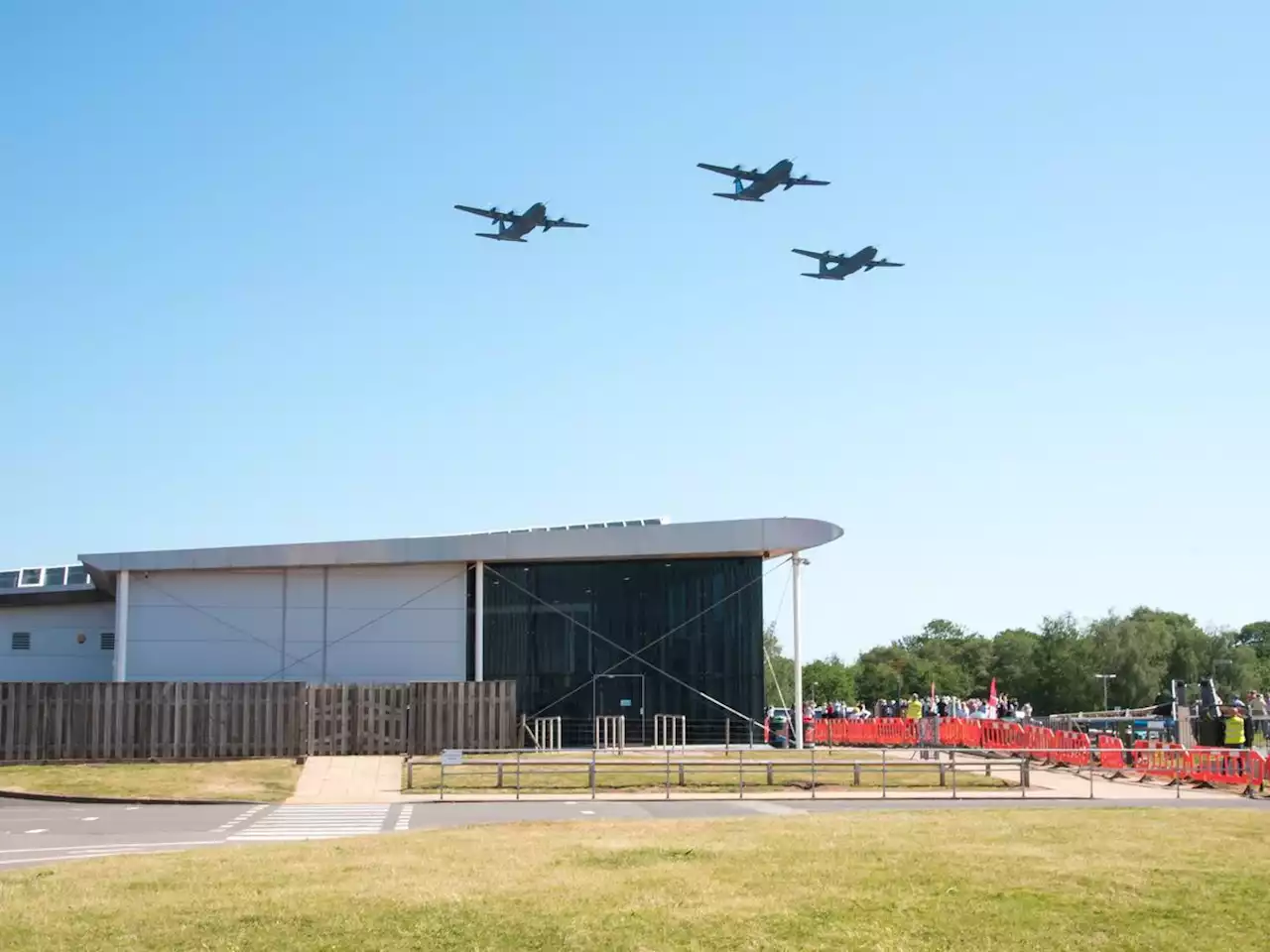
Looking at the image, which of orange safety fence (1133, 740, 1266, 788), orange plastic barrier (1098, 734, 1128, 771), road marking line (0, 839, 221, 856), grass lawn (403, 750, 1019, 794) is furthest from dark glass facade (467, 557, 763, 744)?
road marking line (0, 839, 221, 856)

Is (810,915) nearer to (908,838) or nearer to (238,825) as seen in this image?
(908,838)

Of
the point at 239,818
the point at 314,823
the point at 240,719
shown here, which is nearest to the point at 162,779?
the point at 240,719

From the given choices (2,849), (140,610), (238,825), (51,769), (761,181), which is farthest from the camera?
(761,181)

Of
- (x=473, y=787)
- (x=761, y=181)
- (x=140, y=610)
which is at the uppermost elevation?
(x=761, y=181)

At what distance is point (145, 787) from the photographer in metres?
29.2

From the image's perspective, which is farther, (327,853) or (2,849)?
(2,849)

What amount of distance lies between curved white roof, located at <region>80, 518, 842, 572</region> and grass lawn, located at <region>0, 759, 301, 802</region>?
8747 millimetres

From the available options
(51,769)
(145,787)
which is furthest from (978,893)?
(51,769)

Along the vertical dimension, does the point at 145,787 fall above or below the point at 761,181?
below

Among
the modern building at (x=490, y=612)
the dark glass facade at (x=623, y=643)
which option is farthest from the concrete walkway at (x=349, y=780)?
the dark glass facade at (x=623, y=643)

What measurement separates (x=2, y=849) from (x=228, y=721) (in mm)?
18319

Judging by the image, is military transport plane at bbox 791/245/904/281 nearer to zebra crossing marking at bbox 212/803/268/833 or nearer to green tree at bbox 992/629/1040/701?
zebra crossing marking at bbox 212/803/268/833

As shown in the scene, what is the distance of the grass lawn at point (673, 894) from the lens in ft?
36.5

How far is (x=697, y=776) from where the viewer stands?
31172 mm
